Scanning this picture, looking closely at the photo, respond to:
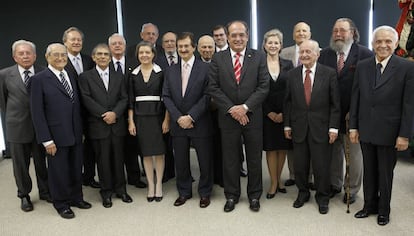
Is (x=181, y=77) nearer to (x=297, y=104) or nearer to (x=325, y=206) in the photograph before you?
(x=297, y=104)

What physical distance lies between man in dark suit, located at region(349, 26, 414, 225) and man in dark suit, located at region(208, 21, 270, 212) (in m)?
0.74

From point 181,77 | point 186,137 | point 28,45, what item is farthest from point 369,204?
point 28,45

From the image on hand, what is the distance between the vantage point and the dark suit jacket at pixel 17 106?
350 centimetres

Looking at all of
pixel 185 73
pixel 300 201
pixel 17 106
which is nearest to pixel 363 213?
pixel 300 201

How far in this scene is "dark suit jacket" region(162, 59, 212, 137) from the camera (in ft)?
11.4

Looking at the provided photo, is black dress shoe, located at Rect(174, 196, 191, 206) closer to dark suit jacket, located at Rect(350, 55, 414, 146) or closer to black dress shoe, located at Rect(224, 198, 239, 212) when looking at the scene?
black dress shoe, located at Rect(224, 198, 239, 212)

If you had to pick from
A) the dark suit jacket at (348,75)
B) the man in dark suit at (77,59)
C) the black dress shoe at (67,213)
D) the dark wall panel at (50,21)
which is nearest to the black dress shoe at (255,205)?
the dark suit jacket at (348,75)

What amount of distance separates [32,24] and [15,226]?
332 centimetres

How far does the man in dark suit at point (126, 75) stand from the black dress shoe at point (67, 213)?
0.84m

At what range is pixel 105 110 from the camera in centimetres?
352

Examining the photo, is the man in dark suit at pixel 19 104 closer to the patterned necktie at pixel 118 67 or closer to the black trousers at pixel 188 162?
the patterned necktie at pixel 118 67

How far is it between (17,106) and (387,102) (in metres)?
3.01

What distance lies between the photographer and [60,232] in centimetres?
318

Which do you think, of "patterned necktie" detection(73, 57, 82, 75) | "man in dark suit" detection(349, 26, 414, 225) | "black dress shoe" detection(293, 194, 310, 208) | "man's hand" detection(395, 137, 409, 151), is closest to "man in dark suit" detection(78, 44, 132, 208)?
"patterned necktie" detection(73, 57, 82, 75)
